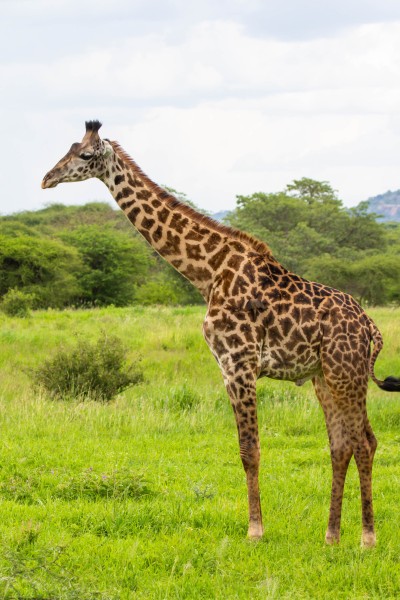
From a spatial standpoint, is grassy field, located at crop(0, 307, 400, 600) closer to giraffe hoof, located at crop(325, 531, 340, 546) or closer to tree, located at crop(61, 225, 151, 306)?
giraffe hoof, located at crop(325, 531, 340, 546)

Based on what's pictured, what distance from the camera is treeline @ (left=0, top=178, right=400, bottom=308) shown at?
3553 centimetres

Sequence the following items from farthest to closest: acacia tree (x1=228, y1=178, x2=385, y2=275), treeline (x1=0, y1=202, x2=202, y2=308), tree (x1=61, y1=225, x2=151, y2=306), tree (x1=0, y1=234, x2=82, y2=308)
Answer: acacia tree (x1=228, y1=178, x2=385, y2=275)
tree (x1=61, y1=225, x2=151, y2=306)
treeline (x1=0, y1=202, x2=202, y2=308)
tree (x1=0, y1=234, x2=82, y2=308)

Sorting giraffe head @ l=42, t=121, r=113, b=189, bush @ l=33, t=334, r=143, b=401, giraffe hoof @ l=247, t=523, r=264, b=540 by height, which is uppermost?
giraffe head @ l=42, t=121, r=113, b=189

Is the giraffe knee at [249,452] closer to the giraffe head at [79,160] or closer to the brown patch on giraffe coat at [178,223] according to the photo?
the brown patch on giraffe coat at [178,223]

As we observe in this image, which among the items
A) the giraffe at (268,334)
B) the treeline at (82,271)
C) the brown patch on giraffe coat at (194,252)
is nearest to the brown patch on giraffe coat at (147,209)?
the giraffe at (268,334)

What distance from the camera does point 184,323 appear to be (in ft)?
68.2

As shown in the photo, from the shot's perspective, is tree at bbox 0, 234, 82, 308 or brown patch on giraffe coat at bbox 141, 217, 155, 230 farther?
tree at bbox 0, 234, 82, 308

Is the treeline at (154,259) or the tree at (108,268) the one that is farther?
the tree at (108,268)

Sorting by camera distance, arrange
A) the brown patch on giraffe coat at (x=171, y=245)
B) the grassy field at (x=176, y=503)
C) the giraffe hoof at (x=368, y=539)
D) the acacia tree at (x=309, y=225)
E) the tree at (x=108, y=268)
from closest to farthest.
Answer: the grassy field at (x=176, y=503) → the giraffe hoof at (x=368, y=539) → the brown patch on giraffe coat at (x=171, y=245) → the tree at (x=108, y=268) → the acacia tree at (x=309, y=225)

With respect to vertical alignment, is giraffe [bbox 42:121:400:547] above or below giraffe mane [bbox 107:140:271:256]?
below

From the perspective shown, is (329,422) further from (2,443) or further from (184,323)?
(184,323)

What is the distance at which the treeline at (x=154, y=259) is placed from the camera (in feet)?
117

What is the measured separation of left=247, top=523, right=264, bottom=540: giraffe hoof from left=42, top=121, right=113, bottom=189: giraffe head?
9.67 ft

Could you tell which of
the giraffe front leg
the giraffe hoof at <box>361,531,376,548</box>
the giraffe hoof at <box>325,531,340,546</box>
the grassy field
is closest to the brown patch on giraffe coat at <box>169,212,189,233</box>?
the giraffe front leg
